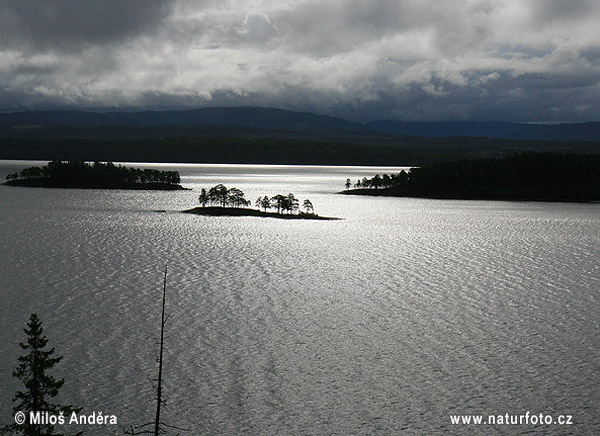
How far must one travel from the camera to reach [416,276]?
2876 inches

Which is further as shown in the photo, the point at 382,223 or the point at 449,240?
the point at 382,223

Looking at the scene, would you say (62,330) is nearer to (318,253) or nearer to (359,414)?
(359,414)

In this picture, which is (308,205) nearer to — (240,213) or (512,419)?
(240,213)

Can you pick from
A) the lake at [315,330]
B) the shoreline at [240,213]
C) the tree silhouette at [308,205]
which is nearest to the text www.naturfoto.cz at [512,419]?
the lake at [315,330]

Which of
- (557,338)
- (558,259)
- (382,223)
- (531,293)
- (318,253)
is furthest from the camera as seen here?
(382,223)

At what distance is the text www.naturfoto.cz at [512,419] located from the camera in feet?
107

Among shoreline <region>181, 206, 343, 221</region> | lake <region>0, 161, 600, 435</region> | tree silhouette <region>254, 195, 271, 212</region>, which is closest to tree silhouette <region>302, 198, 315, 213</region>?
shoreline <region>181, 206, 343, 221</region>

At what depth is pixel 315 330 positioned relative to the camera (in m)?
48.8

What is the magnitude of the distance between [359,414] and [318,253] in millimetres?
60394

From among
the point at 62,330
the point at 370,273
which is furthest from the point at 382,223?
the point at 62,330

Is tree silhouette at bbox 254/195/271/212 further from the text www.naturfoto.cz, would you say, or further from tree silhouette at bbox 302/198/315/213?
the text www.naturfoto.cz

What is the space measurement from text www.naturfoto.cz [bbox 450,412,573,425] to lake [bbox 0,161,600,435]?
45 cm

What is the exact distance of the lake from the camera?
111ft

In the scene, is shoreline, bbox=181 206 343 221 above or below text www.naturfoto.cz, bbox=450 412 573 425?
above
